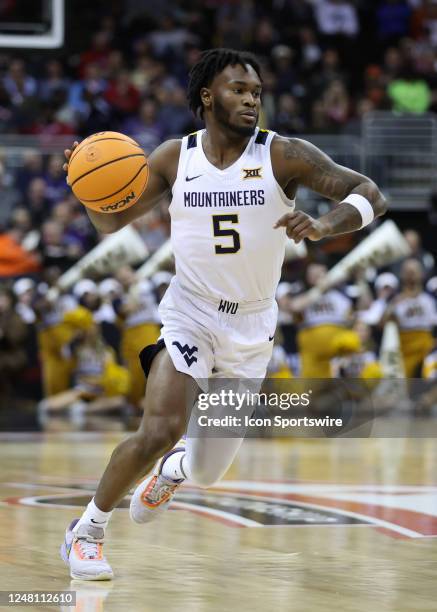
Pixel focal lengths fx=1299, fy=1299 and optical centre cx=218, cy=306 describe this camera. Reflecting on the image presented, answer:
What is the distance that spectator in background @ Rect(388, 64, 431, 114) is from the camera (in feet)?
65.9

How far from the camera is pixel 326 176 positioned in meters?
5.93

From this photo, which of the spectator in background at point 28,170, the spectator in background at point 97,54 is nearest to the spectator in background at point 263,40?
the spectator in background at point 97,54

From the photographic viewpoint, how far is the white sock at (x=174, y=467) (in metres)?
6.34

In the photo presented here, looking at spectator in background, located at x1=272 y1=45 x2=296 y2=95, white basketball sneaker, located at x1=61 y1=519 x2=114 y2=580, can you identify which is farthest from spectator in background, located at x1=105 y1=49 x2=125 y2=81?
white basketball sneaker, located at x1=61 y1=519 x2=114 y2=580

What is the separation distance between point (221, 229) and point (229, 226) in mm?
39

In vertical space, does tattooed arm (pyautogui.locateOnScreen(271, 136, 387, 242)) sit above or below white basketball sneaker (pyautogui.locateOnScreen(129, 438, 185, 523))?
above

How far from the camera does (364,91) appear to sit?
2114cm

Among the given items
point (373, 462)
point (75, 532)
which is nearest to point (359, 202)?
point (75, 532)

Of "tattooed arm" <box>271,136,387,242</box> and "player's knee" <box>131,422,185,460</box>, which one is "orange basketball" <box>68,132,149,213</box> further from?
"player's knee" <box>131,422,185,460</box>

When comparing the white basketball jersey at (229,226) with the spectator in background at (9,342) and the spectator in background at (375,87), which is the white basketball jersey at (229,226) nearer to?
the spectator in background at (9,342)

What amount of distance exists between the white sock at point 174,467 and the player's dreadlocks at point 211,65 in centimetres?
171

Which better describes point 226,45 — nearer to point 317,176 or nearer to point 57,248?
point 57,248

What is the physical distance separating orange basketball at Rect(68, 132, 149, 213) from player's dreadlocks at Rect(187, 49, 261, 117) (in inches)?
17.5

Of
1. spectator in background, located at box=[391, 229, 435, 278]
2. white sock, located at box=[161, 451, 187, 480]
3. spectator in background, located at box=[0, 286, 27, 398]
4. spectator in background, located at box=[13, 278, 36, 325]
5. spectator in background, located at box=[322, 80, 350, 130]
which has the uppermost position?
spectator in background, located at box=[322, 80, 350, 130]
